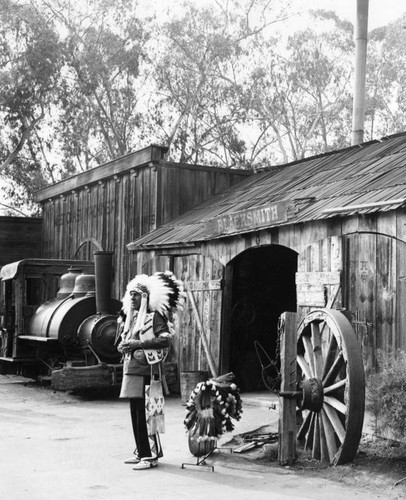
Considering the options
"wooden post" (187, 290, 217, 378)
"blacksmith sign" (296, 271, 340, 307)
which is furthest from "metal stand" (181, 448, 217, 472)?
"wooden post" (187, 290, 217, 378)

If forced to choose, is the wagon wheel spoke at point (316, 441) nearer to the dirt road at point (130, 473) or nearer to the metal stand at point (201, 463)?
the dirt road at point (130, 473)

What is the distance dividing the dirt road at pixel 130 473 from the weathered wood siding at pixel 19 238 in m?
12.7

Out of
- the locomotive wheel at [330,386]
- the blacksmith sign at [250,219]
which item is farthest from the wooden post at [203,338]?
the locomotive wheel at [330,386]

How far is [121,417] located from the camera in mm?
11219

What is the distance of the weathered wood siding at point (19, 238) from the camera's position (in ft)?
74.5

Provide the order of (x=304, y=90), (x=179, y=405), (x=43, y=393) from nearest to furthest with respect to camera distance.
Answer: (x=179, y=405), (x=43, y=393), (x=304, y=90)

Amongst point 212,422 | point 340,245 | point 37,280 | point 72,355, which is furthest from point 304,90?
point 212,422

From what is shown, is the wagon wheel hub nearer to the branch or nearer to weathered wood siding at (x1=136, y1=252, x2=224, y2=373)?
weathered wood siding at (x1=136, y1=252, x2=224, y2=373)

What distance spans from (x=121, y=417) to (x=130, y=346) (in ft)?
12.8

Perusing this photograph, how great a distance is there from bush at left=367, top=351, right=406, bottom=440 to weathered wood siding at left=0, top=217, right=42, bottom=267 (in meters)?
16.7

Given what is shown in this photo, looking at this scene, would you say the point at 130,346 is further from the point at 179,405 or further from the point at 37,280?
the point at 37,280

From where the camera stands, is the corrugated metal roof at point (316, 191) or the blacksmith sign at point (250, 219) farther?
the blacksmith sign at point (250, 219)

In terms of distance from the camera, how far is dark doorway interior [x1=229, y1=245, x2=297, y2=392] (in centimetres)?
1380

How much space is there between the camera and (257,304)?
13984 millimetres
